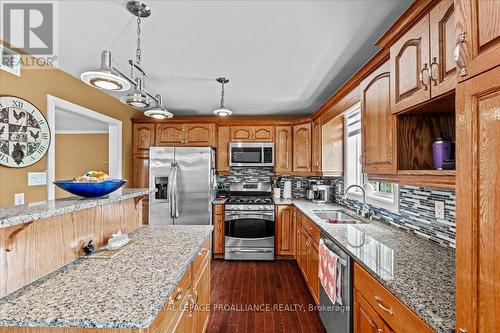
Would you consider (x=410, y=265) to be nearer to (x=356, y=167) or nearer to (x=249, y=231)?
(x=356, y=167)

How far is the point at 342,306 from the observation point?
1.71 metres

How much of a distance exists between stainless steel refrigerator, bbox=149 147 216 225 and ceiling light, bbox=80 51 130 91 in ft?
7.67

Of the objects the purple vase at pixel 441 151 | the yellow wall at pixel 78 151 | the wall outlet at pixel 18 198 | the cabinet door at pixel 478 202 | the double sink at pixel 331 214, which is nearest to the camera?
the cabinet door at pixel 478 202

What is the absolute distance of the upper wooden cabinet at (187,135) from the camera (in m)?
4.10

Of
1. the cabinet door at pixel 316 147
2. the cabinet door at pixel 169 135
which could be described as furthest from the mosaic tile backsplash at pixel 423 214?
the cabinet door at pixel 169 135

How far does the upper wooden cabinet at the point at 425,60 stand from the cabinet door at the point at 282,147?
8.88 feet

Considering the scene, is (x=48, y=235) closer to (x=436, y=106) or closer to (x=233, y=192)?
(x=436, y=106)

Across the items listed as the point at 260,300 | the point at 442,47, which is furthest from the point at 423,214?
the point at 260,300

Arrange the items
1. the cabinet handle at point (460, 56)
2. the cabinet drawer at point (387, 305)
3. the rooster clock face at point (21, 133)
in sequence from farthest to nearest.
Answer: the rooster clock face at point (21, 133) → the cabinet drawer at point (387, 305) → the cabinet handle at point (460, 56)

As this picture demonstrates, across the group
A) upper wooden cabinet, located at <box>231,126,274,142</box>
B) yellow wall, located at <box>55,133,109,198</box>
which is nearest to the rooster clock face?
upper wooden cabinet, located at <box>231,126,274,142</box>

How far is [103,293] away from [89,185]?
2.29 feet

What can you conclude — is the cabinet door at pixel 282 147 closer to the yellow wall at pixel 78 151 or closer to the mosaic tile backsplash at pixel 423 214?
the mosaic tile backsplash at pixel 423 214

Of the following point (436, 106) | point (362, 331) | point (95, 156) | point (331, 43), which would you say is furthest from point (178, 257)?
point (95, 156)

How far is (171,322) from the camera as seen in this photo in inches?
45.5
